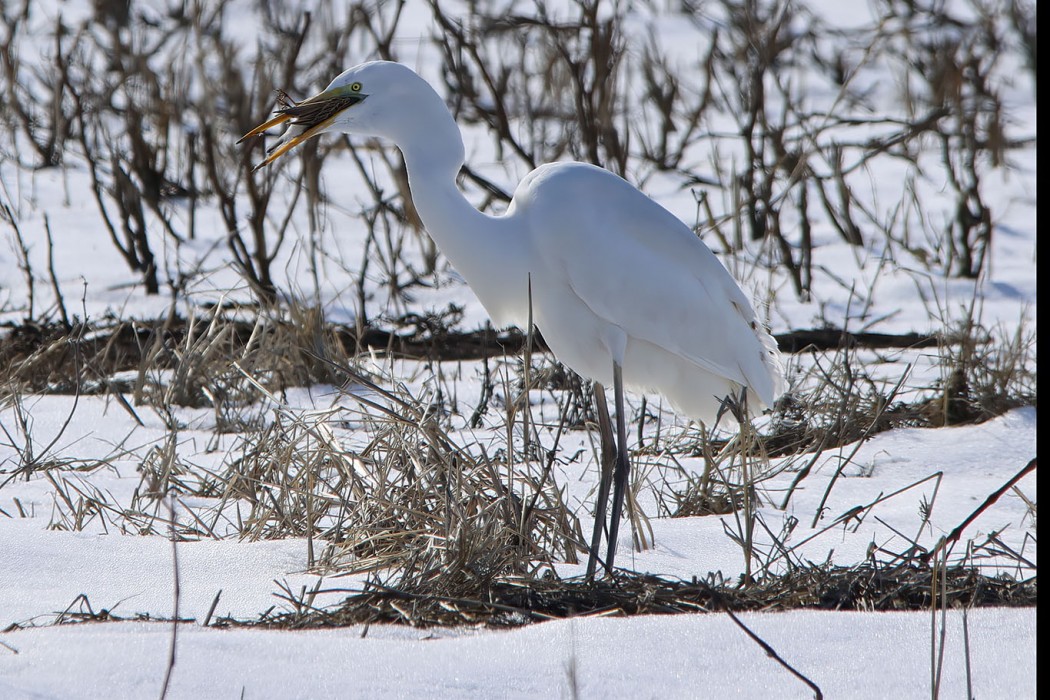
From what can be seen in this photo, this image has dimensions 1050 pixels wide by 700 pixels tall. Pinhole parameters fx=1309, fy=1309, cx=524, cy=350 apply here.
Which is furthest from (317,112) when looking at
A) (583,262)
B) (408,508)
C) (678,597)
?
(678,597)

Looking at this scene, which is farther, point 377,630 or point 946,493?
point 946,493

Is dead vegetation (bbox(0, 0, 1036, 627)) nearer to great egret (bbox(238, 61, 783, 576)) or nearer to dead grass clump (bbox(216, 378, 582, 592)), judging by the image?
dead grass clump (bbox(216, 378, 582, 592))

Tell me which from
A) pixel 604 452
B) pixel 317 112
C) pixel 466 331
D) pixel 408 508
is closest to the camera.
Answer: pixel 408 508

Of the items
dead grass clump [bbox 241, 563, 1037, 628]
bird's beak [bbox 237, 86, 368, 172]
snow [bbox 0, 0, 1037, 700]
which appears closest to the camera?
snow [bbox 0, 0, 1037, 700]

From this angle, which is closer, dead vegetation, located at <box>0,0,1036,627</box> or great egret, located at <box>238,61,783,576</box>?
dead vegetation, located at <box>0,0,1036,627</box>

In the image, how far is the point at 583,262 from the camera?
2.59 meters

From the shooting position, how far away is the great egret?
2.46m

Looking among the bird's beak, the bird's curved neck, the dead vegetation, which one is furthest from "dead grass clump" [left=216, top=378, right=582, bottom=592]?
the bird's beak

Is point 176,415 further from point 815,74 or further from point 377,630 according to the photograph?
point 815,74

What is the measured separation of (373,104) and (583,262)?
510mm

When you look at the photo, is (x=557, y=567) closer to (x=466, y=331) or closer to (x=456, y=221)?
(x=456, y=221)

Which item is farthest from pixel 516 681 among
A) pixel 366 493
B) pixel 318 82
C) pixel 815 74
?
pixel 815 74

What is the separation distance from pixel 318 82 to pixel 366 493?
354cm
